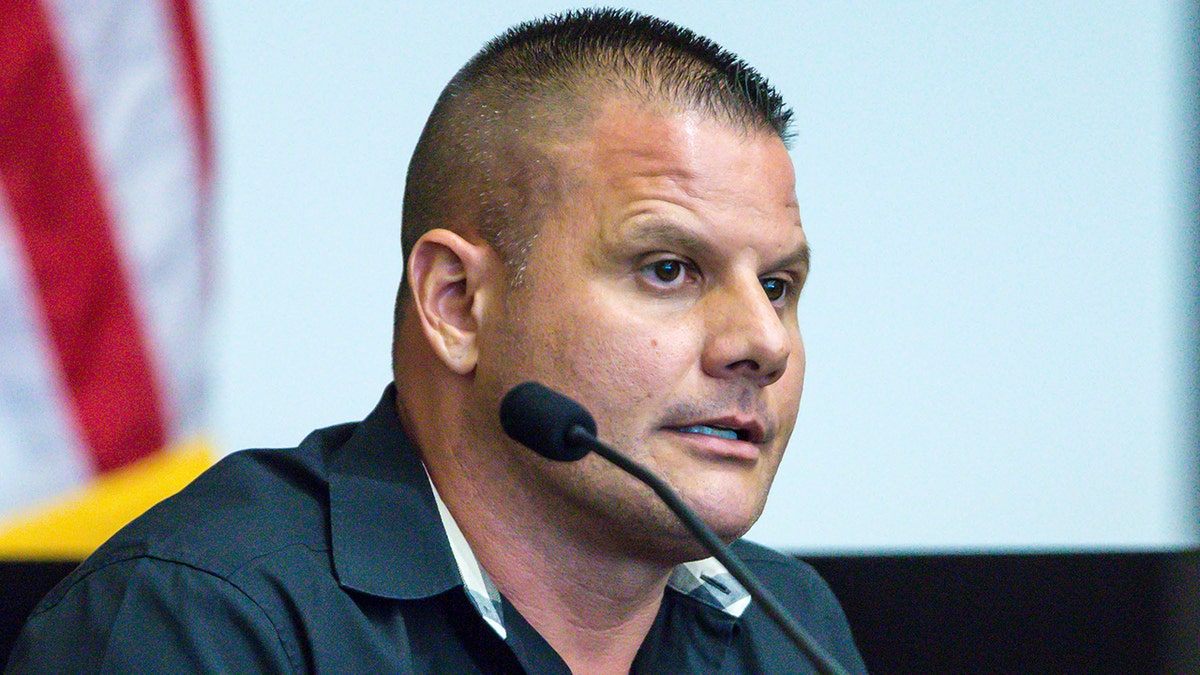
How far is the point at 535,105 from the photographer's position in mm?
1363

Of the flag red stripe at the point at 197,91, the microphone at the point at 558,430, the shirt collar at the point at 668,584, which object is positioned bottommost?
the shirt collar at the point at 668,584

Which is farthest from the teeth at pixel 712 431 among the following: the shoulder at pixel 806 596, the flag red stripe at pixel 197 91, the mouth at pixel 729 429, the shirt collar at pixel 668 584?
the flag red stripe at pixel 197 91

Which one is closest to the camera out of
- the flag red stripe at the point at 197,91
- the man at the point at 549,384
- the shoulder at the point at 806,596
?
the man at the point at 549,384

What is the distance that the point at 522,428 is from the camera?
42.0 inches

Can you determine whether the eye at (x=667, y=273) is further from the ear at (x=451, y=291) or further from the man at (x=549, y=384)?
the ear at (x=451, y=291)

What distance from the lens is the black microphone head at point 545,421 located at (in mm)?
1062

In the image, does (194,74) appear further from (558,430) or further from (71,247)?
(558,430)

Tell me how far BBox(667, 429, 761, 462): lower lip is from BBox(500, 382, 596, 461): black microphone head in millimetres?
189

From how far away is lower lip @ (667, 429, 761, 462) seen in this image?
1245 mm

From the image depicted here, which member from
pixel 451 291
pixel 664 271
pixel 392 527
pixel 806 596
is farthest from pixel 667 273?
pixel 806 596

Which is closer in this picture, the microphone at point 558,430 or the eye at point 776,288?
the microphone at point 558,430

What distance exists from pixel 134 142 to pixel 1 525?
0.55 metres

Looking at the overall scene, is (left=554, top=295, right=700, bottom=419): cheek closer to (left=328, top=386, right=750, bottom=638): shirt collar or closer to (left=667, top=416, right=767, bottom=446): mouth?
(left=667, top=416, right=767, bottom=446): mouth

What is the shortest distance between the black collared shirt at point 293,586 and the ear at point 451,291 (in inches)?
4.6
